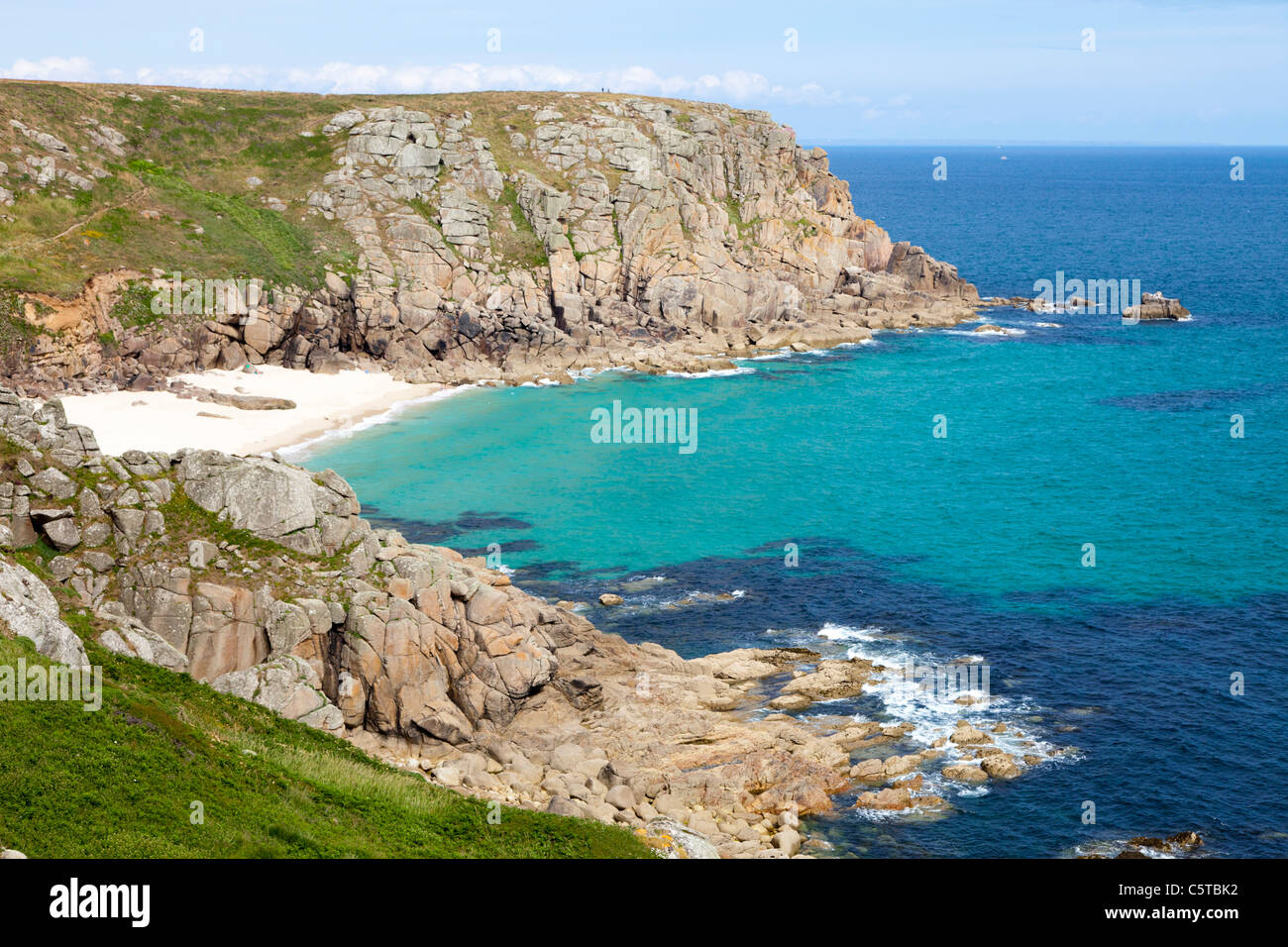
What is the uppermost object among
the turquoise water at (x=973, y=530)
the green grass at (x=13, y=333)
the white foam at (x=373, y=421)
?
the green grass at (x=13, y=333)

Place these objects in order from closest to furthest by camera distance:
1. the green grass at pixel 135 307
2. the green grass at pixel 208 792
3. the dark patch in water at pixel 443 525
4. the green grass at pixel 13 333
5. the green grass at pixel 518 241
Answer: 1. the green grass at pixel 208 792
2. the dark patch in water at pixel 443 525
3. the green grass at pixel 13 333
4. the green grass at pixel 135 307
5. the green grass at pixel 518 241

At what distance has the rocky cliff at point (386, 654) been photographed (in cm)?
3919

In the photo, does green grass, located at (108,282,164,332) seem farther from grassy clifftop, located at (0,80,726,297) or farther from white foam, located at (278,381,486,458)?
white foam, located at (278,381,486,458)

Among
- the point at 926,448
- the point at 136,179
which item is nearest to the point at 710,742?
the point at 926,448

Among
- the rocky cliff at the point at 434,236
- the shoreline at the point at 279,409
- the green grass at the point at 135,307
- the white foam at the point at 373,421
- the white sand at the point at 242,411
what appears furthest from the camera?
the rocky cliff at the point at 434,236

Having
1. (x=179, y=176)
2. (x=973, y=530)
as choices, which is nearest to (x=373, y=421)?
(x=179, y=176)

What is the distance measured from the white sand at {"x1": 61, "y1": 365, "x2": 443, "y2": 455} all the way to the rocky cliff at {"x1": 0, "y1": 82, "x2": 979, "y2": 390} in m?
3.23

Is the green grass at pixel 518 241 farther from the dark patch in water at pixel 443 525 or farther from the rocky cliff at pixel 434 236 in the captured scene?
the dark patch in water at pixel 443 525

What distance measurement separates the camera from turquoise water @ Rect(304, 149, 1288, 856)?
4316cm

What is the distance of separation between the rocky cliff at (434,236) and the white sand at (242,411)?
10.6 feet

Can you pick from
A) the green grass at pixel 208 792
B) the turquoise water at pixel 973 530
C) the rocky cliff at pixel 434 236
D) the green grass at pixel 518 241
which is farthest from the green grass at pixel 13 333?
the green grass at pixel 208 792

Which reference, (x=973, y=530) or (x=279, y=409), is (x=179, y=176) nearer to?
(x=279, y=409)

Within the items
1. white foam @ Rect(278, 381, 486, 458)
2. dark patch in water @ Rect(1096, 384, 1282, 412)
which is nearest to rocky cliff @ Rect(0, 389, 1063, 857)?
white foam @ Rect(278, 381, 486, 458)
